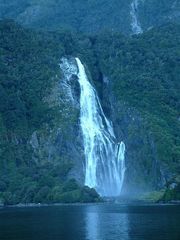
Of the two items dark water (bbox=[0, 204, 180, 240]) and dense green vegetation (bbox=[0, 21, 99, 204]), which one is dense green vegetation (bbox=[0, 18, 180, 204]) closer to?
dense green vegetation (bbox=[0, 21, 99, 204])

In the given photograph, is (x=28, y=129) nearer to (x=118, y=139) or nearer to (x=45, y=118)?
(x=45, y=118)

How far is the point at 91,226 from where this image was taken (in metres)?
79.1

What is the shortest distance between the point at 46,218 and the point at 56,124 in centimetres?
8425

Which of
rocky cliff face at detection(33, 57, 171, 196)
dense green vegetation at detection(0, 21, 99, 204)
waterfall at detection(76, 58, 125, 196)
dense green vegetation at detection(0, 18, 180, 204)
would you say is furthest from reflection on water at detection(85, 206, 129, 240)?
rocky cliff face at detection(33, 57, 171, 196)

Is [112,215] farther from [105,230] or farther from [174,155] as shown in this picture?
[174,155]

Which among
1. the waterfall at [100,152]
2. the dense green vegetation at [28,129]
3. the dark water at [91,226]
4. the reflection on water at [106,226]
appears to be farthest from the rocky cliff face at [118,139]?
the dark water at [91,226]

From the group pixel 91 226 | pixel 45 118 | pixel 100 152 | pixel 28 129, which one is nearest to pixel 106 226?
pixel 91 226

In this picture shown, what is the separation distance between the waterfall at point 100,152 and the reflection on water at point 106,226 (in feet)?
184

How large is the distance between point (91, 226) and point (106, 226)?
6.17 feet

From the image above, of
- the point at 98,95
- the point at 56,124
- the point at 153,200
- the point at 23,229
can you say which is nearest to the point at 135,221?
the point at 23,229

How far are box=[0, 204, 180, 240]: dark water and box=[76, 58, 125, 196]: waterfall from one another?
5820 centimetres

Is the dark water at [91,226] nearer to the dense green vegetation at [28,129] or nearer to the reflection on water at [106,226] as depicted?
the reflection on water at [106,226]

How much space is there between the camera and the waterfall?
156 meters

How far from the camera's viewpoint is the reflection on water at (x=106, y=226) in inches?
2698
